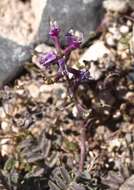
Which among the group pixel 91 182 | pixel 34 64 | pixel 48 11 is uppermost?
pixel 48 11

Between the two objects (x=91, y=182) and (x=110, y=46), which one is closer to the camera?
(x=91, y=182)

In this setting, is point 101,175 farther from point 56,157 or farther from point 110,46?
point 110,46

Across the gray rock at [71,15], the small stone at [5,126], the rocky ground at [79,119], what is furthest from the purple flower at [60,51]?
the gray rock at [71,15]

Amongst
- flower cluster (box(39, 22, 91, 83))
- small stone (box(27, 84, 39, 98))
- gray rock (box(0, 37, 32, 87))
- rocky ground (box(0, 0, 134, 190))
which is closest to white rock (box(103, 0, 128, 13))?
rocky ground (box(0, 0, 134, 190))

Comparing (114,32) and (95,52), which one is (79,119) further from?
(114,32)

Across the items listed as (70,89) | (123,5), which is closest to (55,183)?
(70,89)

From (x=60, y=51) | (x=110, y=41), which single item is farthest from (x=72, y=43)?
(x=110, y=41)

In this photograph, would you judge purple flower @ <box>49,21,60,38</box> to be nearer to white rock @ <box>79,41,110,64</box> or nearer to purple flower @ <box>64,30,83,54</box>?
purple flower @ <box>64,30,83,54</box>
